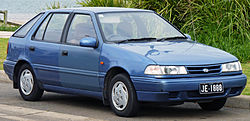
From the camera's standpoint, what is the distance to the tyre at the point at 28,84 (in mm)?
9125

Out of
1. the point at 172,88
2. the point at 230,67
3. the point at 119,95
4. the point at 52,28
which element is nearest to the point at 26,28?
the point at 52,28

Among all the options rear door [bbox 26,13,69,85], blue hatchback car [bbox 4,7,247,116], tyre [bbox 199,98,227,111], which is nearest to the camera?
blue hatchback car [bbox 4,7,247,116]

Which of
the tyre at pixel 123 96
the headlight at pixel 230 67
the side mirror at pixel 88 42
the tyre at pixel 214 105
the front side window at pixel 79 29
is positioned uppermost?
the front side window at pixel 79 29

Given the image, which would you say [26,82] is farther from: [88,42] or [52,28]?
[88,42]

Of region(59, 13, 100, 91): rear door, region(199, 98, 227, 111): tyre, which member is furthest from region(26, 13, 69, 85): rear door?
region(199, 98, 227, 111): tyre

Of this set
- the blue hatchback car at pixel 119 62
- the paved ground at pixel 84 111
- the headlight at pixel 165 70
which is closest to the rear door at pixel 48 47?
the blue hatchback car at pixel 119 62

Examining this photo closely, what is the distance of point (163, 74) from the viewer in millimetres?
7152

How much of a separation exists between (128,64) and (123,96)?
1.34ft

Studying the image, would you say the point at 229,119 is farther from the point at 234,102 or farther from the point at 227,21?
the point at 227,21

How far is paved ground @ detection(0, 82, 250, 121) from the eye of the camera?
25.1ft

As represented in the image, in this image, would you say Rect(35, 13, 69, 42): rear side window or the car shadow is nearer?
the car shadow

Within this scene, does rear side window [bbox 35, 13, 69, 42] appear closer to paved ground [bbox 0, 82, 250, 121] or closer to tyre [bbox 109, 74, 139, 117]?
paved ground [bbox 0, 82, 250, 121]

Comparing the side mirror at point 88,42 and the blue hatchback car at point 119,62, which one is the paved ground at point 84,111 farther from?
the side mirror at point 88,42

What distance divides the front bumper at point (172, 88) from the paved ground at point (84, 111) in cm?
40
